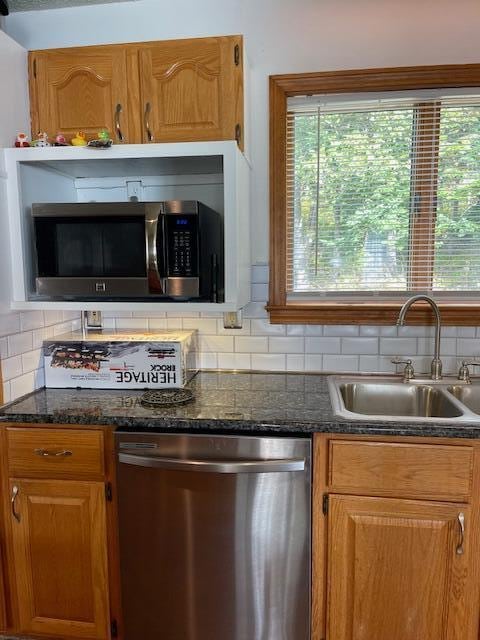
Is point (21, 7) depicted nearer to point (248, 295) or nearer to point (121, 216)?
point (121, 216)

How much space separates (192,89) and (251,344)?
1.08m

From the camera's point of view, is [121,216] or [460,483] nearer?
[460,483]

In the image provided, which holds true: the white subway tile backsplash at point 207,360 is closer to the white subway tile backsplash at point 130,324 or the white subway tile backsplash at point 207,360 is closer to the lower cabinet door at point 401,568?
the white subway tile backsplash at point 130,324

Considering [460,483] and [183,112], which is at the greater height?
[183,112]

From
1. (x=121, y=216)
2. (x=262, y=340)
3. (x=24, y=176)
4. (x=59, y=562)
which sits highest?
(x=24, y=176)

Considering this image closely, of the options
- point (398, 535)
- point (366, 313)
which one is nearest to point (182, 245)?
point (366, 313)

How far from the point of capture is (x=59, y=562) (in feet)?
5.27

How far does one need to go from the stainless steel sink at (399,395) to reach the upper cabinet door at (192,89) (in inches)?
42.8

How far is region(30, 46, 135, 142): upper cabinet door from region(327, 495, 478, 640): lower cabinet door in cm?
160

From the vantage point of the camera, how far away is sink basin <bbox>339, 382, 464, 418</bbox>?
1.85 meters

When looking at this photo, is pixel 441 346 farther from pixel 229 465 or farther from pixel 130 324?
pixel 130 324

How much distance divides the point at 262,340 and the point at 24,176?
1177mm

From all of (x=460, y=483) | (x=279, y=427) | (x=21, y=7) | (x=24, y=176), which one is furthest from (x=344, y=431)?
(x=21, y=7)

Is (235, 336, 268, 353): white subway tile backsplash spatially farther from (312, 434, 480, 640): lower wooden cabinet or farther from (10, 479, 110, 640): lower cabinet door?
(10, 479, 110, 640): lower cabinet door
